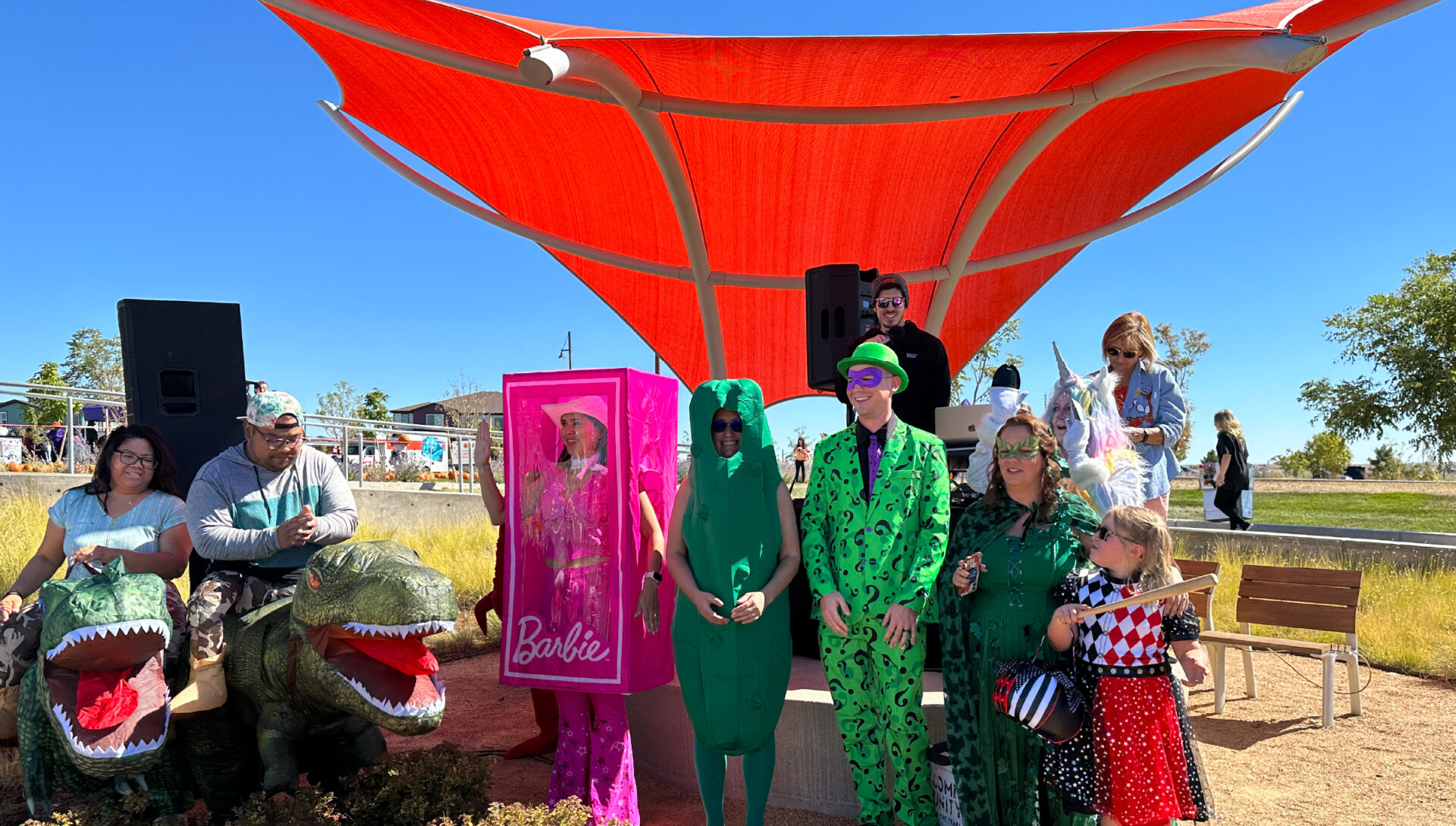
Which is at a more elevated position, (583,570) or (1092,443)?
(1092,443)

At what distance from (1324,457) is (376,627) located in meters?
47.4

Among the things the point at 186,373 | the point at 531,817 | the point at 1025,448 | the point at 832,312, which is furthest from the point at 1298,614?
the point at 186,373

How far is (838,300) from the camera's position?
5301 mm

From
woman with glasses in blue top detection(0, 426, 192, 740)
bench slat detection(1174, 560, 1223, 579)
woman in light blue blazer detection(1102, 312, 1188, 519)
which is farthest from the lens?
bench slat detection(1174, 560, 1223, 579)

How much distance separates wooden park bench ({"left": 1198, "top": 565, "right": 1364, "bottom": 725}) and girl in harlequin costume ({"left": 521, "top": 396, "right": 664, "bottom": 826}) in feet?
12.7

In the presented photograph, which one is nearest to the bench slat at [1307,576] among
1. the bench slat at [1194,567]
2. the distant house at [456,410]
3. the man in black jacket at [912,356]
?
the bench slat at [1194,567]

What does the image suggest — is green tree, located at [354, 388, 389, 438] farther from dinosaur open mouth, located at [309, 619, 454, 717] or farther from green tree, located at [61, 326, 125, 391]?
dinosaur open mouth, located at [309, 619, 454, 717]

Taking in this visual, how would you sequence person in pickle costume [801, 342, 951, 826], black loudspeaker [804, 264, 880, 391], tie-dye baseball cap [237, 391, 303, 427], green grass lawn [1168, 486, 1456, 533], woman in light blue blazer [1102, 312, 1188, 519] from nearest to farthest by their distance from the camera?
person in pickle costume [801, 342, 951, 826] → tie-dye baseball cap [237, 391, 303, 427] → woman in light blue blazer [1102, 312, 1188, 519] → black loudspeaker [804, 264, 880, 391] → green grass lawn [1168, 486, 1456, 533]

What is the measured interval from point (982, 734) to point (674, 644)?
3.71ft

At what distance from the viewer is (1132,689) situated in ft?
9.13

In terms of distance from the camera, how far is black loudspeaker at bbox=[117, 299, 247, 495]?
5152 millimetres

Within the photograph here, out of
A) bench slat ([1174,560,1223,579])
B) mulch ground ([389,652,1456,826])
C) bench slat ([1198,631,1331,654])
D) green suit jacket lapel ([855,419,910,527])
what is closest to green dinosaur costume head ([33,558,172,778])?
mulch ground ([389,652,1456,826])

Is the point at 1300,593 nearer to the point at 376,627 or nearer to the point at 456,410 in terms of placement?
the point at 376,627

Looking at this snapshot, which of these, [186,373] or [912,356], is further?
[186,373]
